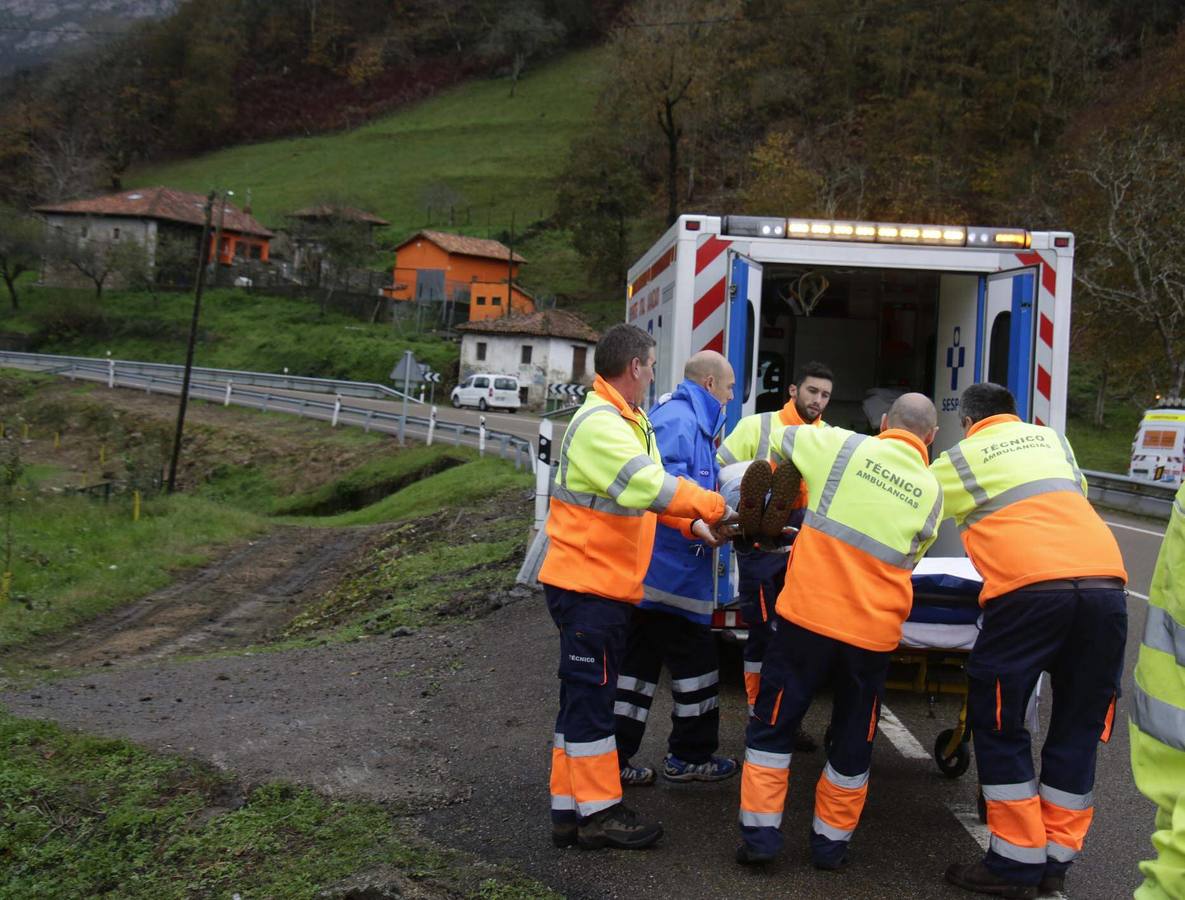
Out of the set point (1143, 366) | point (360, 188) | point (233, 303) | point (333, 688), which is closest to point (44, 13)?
point (360, 188)

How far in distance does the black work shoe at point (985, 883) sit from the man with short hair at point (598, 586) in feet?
3.88

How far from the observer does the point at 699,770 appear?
5.41 meters

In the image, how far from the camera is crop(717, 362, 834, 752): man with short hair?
17.5 feet

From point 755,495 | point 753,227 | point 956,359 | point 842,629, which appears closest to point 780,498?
point 755,495

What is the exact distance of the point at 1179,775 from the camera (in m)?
2.33

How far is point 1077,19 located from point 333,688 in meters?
57.1

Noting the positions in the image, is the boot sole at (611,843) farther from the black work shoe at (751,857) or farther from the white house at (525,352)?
the white house at (525,352)

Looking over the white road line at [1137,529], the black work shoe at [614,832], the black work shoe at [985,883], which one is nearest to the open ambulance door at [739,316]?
the black work shoe at [614,832]

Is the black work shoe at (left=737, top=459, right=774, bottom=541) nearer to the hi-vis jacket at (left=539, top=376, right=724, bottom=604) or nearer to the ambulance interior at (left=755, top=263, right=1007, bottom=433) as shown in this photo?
the hi-vis jacket at (left=539, top=376, right=724, bottom=604)

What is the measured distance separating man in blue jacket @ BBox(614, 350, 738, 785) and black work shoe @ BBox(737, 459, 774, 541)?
441 mm

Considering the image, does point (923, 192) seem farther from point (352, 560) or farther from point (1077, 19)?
point (352, 560)

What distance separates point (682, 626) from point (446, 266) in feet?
208

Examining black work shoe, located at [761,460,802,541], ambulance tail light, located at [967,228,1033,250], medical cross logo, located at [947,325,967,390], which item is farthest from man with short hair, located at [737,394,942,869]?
medical cross logo, located at [947,325,967,390]

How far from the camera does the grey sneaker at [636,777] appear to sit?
535cm
